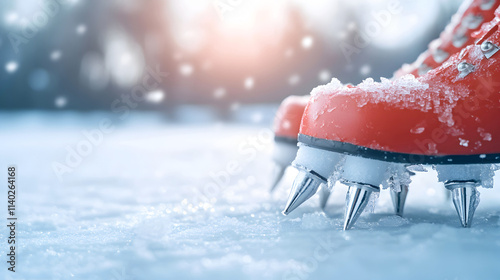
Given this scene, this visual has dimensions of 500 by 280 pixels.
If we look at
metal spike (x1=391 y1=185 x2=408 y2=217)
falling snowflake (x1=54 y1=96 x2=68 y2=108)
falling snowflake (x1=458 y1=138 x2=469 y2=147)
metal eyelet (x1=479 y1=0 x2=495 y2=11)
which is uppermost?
falling snowflake (x1=54 y1=96 x2=68 y2=108)

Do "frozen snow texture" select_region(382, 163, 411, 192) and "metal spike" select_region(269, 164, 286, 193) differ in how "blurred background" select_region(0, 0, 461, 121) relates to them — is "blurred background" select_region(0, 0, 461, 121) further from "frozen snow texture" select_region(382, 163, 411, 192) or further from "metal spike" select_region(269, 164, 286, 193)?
"frozen snow texture" select_region(382, 163, 411, 192)

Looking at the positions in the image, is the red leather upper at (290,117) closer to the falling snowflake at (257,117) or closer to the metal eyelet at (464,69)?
the metal eyelet at (464,69)

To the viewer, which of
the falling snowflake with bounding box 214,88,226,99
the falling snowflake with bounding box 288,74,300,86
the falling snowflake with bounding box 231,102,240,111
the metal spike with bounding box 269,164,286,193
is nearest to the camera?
the metal spike with bounding box 269,164,286,193

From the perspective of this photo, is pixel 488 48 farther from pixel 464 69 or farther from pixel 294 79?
pixel 294 79

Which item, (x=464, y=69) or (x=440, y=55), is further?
(x=440, y=55)

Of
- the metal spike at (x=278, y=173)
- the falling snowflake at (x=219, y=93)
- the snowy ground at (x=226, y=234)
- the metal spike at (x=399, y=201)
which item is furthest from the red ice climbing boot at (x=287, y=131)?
the falling snowflake at (x=219, y=93)

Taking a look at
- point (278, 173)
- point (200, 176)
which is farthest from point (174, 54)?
point (278, 173)

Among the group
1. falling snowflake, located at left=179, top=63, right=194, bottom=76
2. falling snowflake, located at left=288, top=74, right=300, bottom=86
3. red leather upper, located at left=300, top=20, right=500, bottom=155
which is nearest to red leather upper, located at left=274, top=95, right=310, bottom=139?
red leather upper, located at left=300, top=20, right=500, bottom=155
